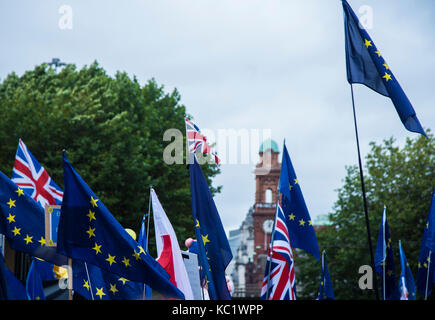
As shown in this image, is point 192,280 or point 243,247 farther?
point 243,247

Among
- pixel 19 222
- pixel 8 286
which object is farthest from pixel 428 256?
pixel 8 286

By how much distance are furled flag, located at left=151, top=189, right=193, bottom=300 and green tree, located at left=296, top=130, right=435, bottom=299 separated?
28822 millimetres

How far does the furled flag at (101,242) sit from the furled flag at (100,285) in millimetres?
1579

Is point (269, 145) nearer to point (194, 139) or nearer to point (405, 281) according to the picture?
point (405, 281)

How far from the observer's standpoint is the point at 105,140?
27938mm

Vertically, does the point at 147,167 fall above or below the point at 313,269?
above

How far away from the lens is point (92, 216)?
305 inches

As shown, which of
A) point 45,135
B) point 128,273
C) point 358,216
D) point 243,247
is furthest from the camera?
point 243,247

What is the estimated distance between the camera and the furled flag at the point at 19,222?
895 centimetres

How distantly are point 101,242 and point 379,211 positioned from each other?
3245cm

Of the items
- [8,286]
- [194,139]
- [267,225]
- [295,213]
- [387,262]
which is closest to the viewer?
[8,286]
